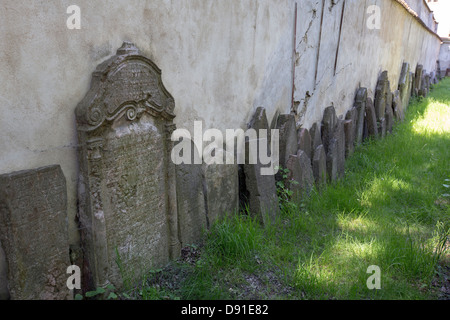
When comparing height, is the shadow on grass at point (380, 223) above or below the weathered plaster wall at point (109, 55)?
below

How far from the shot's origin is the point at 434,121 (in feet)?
26.3

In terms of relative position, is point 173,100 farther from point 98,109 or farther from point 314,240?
point 314,240

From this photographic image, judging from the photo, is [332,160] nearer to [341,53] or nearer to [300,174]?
[300,174]

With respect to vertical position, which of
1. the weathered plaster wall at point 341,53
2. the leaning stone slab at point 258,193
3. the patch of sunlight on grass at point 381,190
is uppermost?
the weathered plaster wall at point 341,53

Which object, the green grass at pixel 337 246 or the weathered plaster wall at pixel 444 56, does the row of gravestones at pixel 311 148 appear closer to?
the green grass at pixel 337 246

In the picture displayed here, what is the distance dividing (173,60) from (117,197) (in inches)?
44.0

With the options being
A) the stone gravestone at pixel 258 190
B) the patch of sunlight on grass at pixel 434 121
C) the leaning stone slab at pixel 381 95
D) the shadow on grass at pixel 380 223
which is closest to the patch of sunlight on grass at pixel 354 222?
the shadow on grass at pixel 380 223

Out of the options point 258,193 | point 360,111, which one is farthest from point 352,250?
point 360,111

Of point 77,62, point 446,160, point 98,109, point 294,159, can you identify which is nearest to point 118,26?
point 77,62

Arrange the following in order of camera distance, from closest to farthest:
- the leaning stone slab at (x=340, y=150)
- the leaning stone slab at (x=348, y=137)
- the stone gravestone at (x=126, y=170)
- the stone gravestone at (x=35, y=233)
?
1. the stone gravestone at (x=35, y=233)
2. the stone gravestone at (x=126, y=170)
3. the leaning stone slab at (x=340, y=150)
4. the leaning stone slab at (x=348, y=137)

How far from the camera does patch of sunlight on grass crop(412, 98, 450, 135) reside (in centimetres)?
703

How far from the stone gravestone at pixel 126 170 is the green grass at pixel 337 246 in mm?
330

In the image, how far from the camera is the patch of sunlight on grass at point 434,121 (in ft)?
23.1

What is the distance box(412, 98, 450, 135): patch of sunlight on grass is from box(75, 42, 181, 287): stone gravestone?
599 cm
